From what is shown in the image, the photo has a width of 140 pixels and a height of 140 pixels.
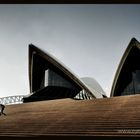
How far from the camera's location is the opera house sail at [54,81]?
86.8ft

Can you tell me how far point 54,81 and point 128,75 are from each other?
28.1ft

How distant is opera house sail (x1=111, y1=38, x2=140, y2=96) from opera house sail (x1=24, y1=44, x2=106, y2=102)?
8.00 ft

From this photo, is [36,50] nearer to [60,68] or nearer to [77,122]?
[60,68]

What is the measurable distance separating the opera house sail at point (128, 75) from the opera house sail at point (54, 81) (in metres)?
2.44

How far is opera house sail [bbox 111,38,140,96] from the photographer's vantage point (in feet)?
84.9

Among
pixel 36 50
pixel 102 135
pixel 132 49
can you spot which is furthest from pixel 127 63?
pixel 102 135

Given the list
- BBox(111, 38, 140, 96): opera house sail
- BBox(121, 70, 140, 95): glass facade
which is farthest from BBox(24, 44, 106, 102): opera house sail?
BBox(121, 70, 140, 95): glass facade

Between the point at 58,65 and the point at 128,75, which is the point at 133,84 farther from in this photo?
the point at 58,65

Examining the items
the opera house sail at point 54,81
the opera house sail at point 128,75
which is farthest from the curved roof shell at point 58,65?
the opera house sail at point 128,75

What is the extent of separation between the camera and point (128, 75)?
27.8 metres

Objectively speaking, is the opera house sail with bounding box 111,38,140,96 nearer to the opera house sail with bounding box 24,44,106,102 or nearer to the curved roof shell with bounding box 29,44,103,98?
the opera house sail with bounding box 24,44,106,102

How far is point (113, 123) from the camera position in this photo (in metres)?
5.55

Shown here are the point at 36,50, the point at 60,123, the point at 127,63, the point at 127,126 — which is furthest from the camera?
the point at 36,50
